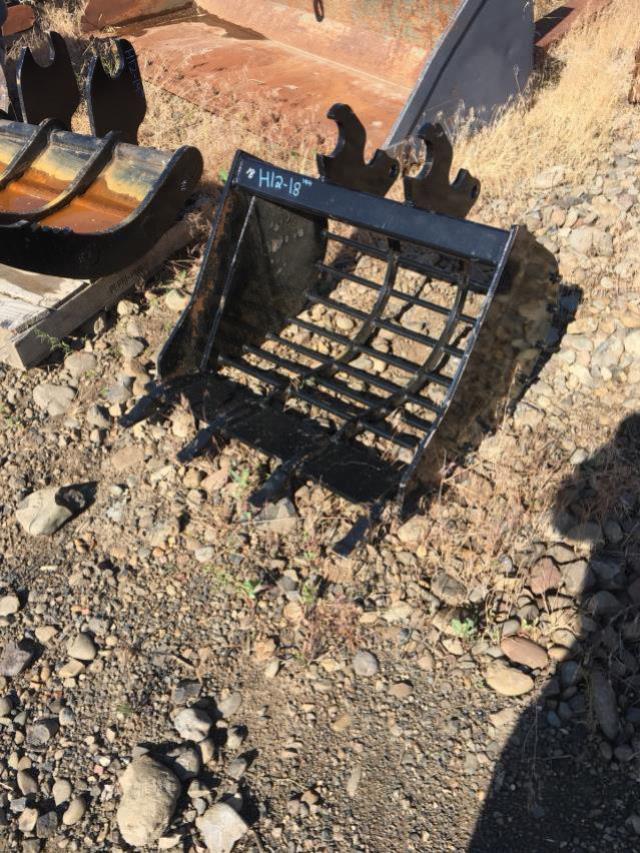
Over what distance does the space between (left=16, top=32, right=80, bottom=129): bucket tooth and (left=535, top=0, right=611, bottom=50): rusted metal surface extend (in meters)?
3.37

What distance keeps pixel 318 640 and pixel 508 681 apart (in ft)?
2.17

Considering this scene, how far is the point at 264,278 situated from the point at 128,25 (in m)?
4.41

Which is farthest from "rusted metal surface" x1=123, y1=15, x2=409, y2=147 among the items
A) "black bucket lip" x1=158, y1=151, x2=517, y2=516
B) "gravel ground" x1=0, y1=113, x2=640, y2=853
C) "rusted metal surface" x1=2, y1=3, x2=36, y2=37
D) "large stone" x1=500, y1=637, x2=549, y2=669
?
"large stone" x1=500, y1=637, x2=549, y2=669

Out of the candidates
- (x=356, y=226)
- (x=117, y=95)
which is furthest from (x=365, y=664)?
(x=117, y=95)

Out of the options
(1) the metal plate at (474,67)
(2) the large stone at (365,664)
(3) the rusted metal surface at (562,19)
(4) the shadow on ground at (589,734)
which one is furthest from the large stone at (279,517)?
(3) the rusted metal surface at (562,19)

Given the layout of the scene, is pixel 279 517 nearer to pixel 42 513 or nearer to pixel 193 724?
pixel 193 724

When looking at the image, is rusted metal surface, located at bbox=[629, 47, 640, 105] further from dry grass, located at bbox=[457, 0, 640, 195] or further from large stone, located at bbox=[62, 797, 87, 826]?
large stone, located at bbox=[62, 797, 87, 826]

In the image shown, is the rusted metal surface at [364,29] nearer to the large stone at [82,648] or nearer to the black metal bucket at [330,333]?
the black metal bucket at [330,333]

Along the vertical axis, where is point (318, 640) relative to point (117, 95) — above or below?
below

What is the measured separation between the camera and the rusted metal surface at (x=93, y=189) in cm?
341

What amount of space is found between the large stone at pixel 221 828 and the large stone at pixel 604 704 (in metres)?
1.14

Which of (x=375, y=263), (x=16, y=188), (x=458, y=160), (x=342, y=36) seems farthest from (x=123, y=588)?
(x=342, y=36)

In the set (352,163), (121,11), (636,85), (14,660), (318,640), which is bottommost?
(14,660)

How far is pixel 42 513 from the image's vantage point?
3113 millimetres
